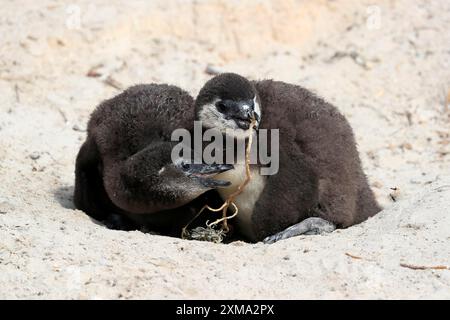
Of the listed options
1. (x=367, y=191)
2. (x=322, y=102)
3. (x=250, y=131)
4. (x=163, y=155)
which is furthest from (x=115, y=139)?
(x=367, y=191)

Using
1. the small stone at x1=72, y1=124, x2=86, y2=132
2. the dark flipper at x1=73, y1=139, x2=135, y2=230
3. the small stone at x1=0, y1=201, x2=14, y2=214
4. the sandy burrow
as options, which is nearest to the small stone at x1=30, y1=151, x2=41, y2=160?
the sandy burrow

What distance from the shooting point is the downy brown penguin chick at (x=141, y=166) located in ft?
21.8

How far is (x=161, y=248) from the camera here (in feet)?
19.6

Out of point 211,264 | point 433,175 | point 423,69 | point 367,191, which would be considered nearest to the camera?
point 211,264

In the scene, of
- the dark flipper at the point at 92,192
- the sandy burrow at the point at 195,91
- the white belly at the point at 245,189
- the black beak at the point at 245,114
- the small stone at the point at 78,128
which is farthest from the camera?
the small stone at the point at 78,128

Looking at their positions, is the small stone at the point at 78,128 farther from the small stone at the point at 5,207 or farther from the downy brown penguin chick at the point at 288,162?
the downy brown penguin chick at the point at 288,162

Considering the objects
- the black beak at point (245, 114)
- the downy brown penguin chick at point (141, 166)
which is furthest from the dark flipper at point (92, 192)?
the black beak at point (245, 114)

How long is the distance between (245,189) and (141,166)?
84 cm

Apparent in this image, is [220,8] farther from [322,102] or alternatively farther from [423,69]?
[322,102]

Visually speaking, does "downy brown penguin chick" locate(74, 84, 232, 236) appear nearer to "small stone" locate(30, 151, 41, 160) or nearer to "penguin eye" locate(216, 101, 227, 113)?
"penguin eye" locate(216, 101, 227, 113)

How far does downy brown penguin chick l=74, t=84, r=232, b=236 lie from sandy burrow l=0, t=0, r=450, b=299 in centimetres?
34

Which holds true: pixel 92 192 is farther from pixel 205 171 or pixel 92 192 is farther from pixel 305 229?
pixel 305 229

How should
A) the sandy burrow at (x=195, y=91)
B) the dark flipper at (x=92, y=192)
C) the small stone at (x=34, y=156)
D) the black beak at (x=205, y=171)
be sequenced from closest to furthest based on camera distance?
the sandy burrow at (x=195, y=91) < the black beak at (x=205, y=171) < the dark flipper at (x=92, y=192) < the small stone at (x=34, y=156)
